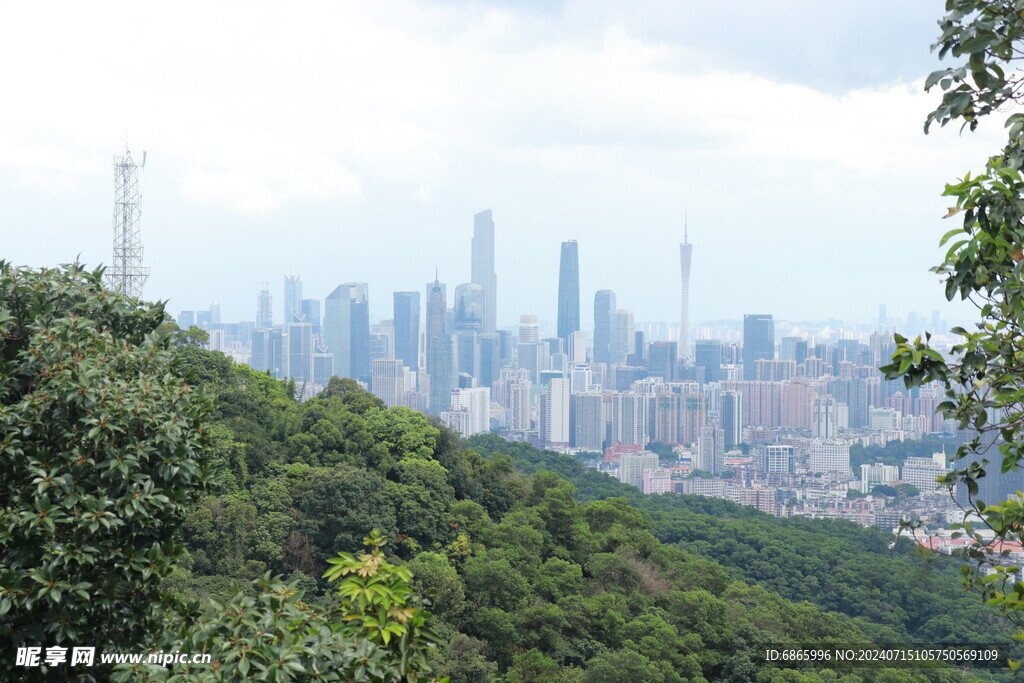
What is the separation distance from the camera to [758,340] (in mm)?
87375

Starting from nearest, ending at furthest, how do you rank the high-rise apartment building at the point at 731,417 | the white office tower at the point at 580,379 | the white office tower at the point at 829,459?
the white office tower at the point at 829,459, the high-rise apartment building at the point at 731,417, the white office tower at the point at 580,379

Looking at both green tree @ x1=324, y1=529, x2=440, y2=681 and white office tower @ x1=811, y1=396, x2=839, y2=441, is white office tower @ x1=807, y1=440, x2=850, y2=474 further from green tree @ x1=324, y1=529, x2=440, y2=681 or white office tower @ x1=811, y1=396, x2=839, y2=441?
green tree @ x1=324, y1=529, x2=440, y2=681

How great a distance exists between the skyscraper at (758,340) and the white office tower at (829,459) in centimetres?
2808

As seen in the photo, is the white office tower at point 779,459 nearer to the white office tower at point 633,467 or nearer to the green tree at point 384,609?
the white office tower at point 633,467

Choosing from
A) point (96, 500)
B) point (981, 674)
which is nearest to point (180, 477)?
point (96, 500)

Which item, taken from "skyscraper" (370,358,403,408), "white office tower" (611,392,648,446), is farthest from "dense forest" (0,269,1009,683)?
"skyscraper" (370,358,403,408)

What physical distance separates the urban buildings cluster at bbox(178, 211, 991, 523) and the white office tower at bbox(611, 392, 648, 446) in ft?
0.38

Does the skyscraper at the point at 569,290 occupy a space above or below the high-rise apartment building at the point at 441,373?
above

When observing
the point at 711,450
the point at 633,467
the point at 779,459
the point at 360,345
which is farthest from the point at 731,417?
the point at 360,345

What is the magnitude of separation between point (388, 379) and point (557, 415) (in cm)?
1452

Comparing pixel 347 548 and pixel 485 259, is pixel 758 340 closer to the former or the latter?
pixel 485 259

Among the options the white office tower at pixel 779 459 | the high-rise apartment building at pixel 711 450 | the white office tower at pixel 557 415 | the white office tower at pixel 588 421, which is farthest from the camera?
the white office tower at pixel 557 415

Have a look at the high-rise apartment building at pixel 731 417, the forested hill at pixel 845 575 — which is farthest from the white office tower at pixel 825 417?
the forested hill at pixel 845 575

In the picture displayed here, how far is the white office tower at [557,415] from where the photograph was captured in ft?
233
